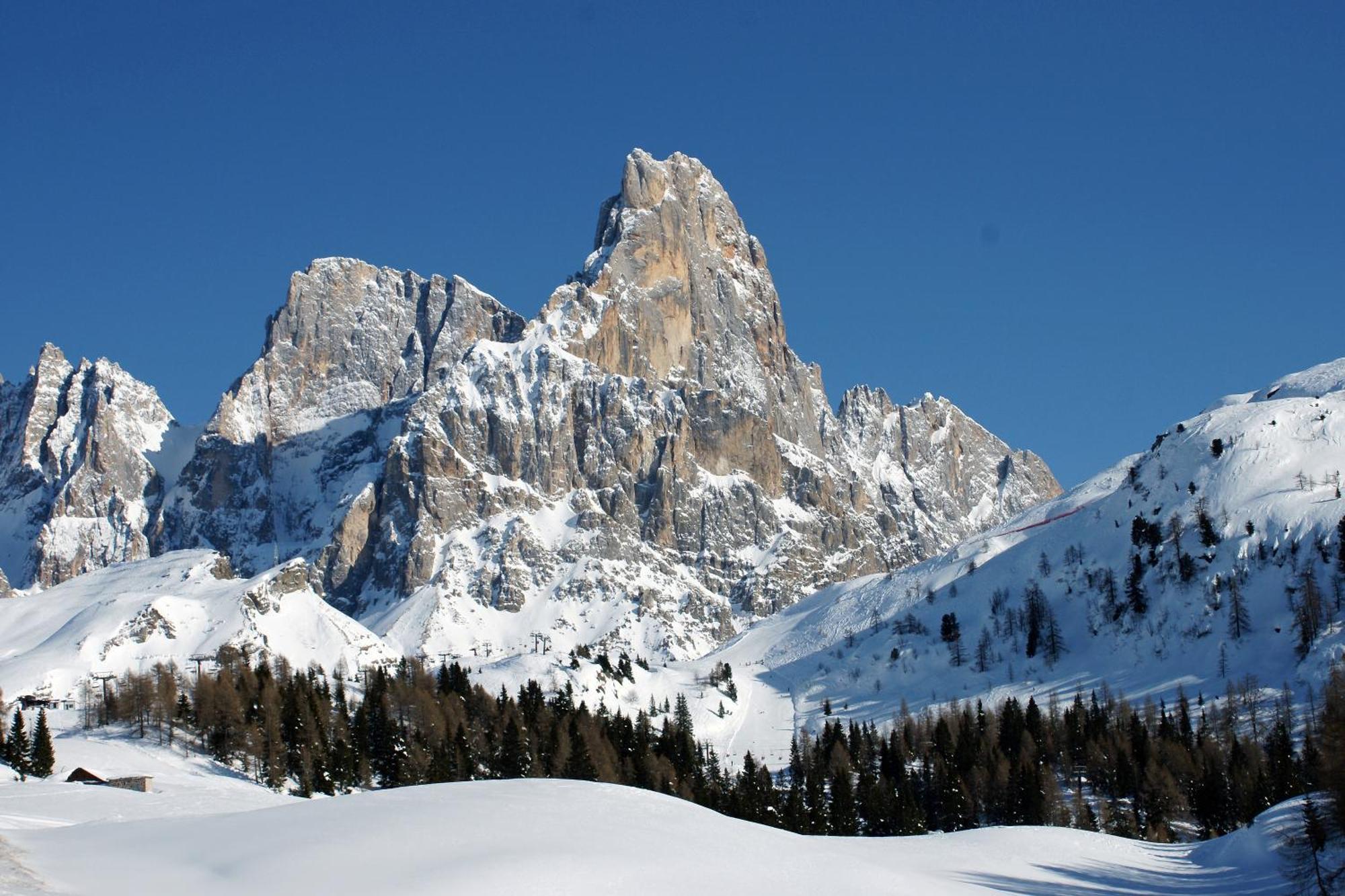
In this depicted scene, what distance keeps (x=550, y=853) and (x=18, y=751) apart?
3359 inches

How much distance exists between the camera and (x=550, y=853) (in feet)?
159

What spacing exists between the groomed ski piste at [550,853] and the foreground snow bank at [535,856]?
0.35 feet

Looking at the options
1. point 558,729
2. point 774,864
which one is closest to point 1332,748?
point 774,864

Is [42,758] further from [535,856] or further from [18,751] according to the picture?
[535,856]

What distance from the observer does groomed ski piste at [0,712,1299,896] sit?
45156 millimetres

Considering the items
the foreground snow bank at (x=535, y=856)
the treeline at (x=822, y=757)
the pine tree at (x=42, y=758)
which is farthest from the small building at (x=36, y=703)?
the foreground snow bank at (x=535, y=856)

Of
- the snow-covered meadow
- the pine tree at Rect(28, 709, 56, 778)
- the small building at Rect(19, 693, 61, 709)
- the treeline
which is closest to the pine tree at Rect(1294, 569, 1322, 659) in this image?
the treeline

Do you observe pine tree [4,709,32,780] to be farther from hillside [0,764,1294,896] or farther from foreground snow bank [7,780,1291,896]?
foreground snow bank [7,780,1291,896]

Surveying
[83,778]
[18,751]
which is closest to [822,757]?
[83,778]

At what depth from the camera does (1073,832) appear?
265 ft

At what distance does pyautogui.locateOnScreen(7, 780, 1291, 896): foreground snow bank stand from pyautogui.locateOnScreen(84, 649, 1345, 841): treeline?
48626mm

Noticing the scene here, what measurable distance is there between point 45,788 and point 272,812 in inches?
1684

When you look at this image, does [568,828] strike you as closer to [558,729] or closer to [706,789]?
[706,789]

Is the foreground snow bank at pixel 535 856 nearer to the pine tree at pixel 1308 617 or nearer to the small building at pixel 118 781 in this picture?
the small building at pixel 118 781
